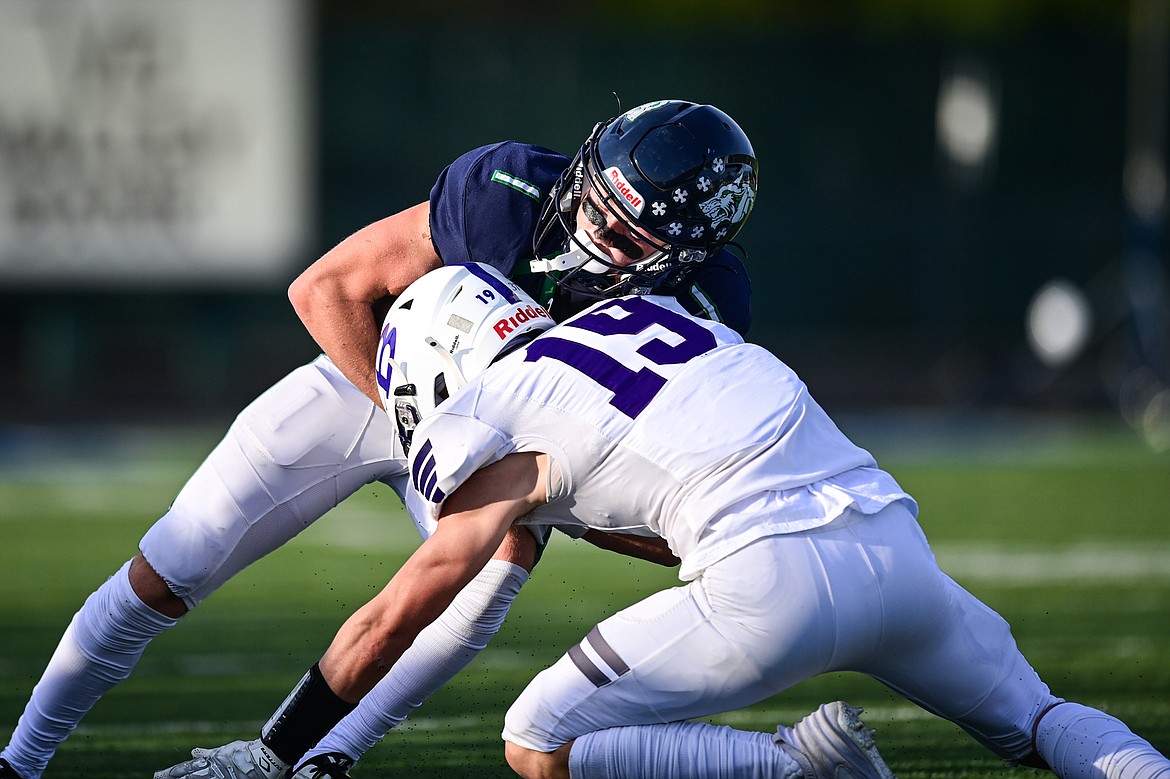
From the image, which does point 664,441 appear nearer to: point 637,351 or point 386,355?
point 637,351

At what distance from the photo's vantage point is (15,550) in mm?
7527

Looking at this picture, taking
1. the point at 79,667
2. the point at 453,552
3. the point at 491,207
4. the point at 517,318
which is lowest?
the point at 79,667

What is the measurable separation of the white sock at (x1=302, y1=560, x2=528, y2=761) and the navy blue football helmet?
68 cm

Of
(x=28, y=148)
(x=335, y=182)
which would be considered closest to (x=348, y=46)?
(x=335, y=182)

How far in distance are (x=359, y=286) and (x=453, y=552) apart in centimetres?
92

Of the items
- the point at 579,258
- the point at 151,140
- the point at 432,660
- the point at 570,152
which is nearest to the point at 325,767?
the point at 432,660

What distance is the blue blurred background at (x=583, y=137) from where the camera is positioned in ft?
44.7

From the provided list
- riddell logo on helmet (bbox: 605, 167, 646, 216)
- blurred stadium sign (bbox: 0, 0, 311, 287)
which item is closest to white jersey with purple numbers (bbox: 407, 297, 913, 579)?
riddell logo on helmet (bbox: 605, 167, 646, 216)

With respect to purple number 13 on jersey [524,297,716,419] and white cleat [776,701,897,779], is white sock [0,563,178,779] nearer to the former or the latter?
purple number 13 on jersey [524,297,716,419]

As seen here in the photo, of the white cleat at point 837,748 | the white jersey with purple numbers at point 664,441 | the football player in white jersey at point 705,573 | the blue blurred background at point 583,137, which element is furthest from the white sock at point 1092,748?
the blue blurred background at point 583,137

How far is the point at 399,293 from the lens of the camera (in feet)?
11.6

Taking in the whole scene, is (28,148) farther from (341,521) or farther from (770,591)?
(770,591)

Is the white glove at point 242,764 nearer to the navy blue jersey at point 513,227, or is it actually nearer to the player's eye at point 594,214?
the navy blue jersey at point 513,227

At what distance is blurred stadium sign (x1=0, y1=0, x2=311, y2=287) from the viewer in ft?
44.1
